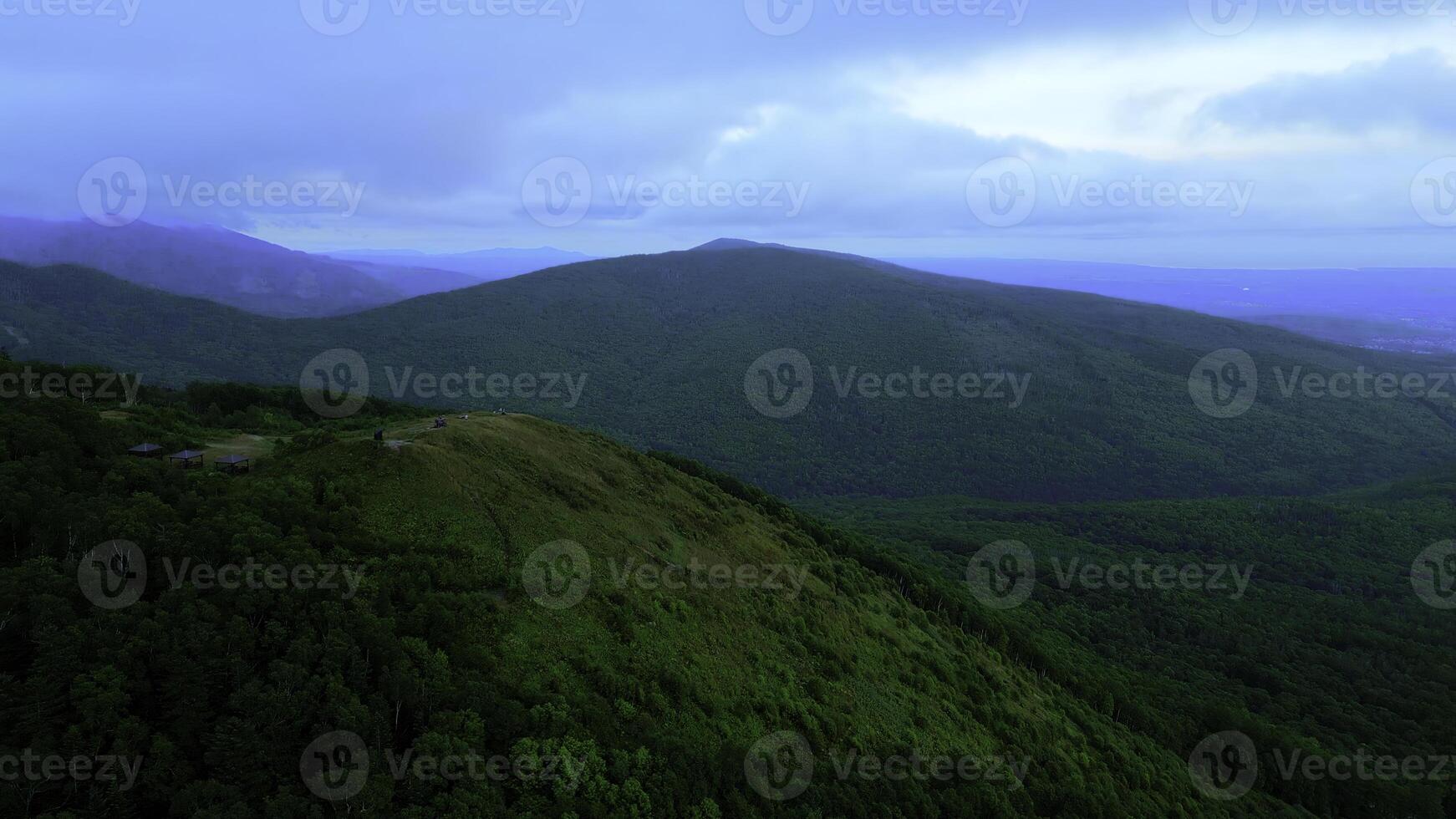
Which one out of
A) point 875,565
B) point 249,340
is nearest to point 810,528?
point 875,565

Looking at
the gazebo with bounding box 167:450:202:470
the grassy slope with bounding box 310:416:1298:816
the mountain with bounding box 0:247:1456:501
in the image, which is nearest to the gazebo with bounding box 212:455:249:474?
the gazebo with bounding box 167:450:202:470

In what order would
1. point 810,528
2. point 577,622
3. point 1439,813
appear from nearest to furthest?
point 577,622 < point 1439,813 < point 810,528

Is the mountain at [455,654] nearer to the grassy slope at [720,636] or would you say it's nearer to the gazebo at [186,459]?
the grassy slope at [720,636]

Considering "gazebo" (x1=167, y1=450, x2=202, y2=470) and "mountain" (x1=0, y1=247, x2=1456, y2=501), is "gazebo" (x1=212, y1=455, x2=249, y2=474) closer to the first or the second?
"gazebo" (x1=167, y1=450, x2=202, y2=470)

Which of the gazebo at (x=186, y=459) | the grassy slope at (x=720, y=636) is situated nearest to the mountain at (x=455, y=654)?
the grassy slope at (x=720, y=636)

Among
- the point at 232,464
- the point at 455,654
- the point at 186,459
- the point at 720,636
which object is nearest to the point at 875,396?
the point at 720,636

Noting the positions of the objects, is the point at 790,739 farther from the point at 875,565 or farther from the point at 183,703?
the point at 875,565
